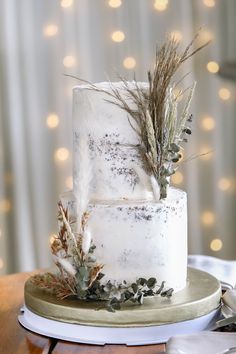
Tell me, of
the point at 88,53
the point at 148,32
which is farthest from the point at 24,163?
the point at 148,32

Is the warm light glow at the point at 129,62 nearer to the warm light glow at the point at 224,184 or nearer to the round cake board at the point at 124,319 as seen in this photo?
the warm light glow at the point at 224,184

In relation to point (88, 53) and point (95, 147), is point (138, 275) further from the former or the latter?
point (88, 53)

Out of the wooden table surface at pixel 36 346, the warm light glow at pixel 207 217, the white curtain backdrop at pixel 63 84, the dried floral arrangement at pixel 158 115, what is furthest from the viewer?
the warm light glow at pixel 207 217

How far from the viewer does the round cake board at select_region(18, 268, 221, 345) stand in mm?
1201

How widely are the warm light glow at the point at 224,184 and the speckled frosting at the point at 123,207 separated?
1430mm

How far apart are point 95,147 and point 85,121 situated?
58mm

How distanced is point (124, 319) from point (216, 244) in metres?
1.66

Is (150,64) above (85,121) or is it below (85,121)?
above

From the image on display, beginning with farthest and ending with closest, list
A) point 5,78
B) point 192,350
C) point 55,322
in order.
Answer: point 5,78 → point 55,322 → point 192,350

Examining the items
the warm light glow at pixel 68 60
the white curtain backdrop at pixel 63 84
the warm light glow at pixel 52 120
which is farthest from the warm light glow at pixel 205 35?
the warm light glow at pixel 52 120

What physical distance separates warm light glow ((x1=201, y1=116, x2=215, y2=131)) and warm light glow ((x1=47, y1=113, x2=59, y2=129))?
61cm

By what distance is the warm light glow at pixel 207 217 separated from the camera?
2.79 meters

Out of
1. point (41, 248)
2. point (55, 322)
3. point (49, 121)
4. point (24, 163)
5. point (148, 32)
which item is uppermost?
point (148, 32)

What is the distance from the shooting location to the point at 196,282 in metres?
1.39
